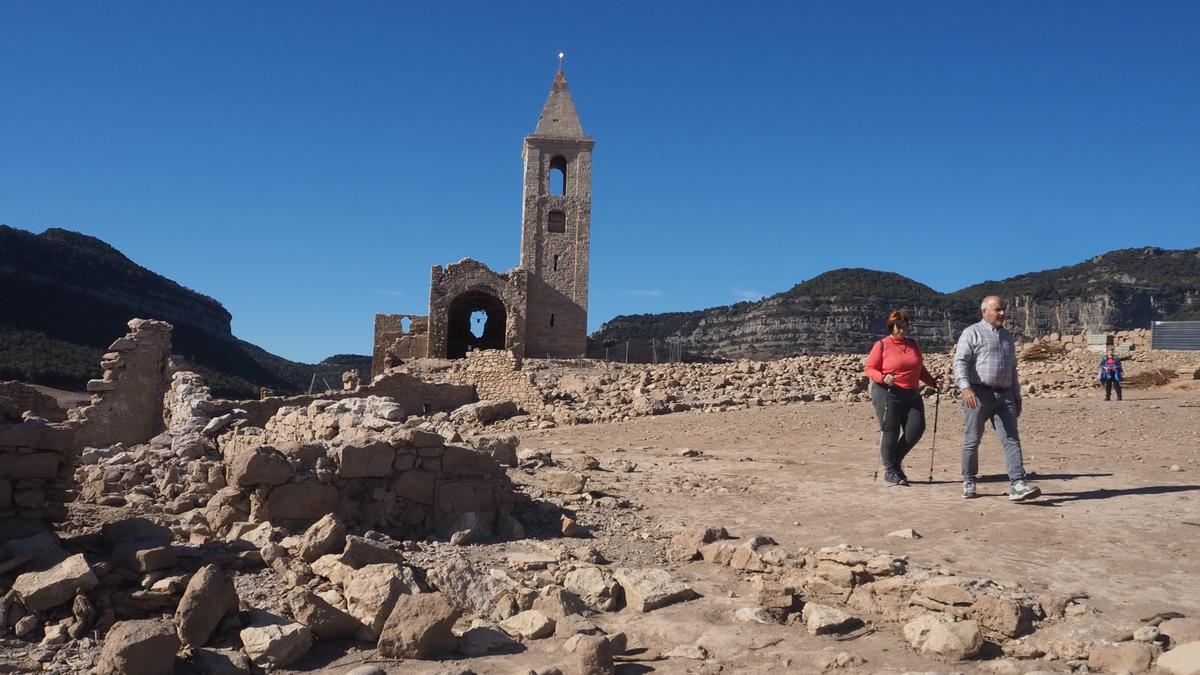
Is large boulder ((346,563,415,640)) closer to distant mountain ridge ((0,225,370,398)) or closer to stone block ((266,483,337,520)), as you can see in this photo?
stone block ((266,483,337,520))

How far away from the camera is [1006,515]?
6879 mm

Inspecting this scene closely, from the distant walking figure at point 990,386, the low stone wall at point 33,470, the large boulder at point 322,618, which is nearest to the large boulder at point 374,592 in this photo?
the large boulder at point 322,618

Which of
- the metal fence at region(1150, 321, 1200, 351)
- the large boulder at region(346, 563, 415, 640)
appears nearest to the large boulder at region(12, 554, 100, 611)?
the large boulder at region(346, 563, 415, 640)

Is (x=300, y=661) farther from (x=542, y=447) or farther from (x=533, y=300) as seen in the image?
(x=533, y=300)

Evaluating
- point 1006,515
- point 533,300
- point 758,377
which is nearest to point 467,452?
point 1006,515

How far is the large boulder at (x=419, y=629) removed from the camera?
449 centimetres

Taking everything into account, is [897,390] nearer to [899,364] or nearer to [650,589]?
[899,364]

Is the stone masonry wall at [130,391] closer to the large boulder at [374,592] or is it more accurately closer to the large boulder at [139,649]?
the large boulder at [374,592]

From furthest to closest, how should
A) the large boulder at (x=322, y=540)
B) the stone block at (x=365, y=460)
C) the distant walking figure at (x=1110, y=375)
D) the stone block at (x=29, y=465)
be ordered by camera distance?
the distant walking figure at (x=1110, y=375) < the stone block at (x=365, y=460) < the large boulder at (x=322, y=540) < the stone block at (x=29, y=465)

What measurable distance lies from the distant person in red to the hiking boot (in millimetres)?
1008

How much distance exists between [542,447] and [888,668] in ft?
31.0

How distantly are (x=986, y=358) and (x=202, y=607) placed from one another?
6146mm

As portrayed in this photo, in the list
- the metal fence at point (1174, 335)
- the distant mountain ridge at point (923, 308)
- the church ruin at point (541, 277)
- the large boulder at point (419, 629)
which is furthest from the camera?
the distant mountain ridge at point (923, 308)

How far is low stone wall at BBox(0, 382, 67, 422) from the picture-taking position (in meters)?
15.0
